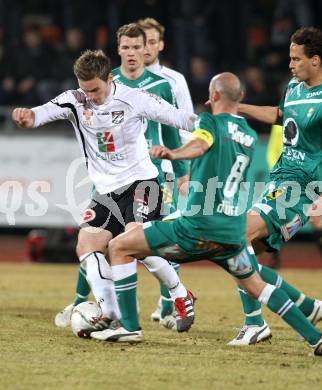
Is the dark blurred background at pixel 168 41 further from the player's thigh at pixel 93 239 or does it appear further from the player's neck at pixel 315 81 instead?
the player's thigh at pixel 93 239

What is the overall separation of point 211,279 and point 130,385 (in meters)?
7.53

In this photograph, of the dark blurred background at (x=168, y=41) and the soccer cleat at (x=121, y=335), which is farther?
the dark blurred background at (x=168, y=41)

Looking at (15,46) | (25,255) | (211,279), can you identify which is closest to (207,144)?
(211,279)

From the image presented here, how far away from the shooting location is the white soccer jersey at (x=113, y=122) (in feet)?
25.4

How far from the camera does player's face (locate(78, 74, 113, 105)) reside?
7.50 m

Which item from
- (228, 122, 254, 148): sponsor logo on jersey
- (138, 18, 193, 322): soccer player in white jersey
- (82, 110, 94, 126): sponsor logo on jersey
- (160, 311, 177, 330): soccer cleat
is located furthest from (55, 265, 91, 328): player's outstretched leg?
(228, 122, 254, 148): sponsor logo on jersey

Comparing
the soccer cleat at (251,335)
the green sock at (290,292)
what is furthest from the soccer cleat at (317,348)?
the green sock at (290,292)

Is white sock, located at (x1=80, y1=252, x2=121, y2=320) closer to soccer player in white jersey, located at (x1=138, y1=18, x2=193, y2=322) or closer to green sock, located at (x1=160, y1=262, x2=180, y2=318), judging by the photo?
green sock, located at (x1=160, y1=262, x2=180, y2=318)

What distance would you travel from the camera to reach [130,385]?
18.9 feet

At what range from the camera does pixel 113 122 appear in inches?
305

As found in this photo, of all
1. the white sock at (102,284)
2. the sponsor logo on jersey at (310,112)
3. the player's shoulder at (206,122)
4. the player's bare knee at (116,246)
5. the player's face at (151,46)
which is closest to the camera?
the player's shoulder at (206,122)

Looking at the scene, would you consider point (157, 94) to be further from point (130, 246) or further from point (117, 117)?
point (130, 246)

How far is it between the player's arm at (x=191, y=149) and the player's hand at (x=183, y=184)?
93.4 inches

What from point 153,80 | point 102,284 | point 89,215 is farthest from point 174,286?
point 153,80
